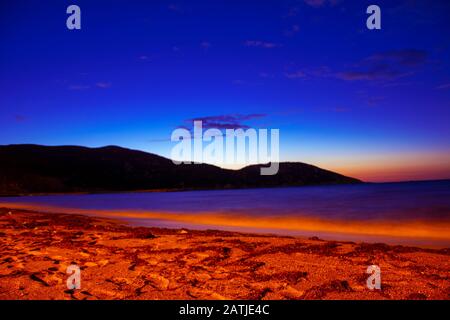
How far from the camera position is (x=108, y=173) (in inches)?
4210

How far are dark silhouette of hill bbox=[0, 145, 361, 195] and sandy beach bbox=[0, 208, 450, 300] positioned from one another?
249 ft

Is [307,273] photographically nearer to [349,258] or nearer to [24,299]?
[349,258]

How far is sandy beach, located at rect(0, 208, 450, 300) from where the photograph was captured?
4.58 metres

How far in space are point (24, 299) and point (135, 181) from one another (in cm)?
10577

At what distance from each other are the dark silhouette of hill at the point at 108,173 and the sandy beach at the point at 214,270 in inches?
2993

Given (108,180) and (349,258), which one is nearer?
(349,258)

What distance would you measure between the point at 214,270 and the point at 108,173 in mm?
107883

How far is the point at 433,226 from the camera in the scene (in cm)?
1543
